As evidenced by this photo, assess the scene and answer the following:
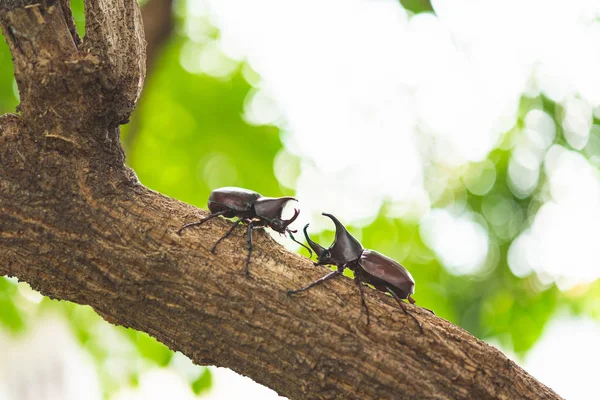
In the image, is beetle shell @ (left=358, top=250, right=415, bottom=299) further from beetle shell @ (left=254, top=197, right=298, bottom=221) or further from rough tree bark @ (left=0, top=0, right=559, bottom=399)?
beetle shell @ (left=254, top=197, right=298, bottom=221)

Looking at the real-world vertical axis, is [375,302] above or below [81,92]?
below

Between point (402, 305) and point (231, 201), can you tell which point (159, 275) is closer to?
point (231, 201)

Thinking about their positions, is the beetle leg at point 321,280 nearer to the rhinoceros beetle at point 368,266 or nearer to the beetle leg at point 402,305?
the rhinoceros beetle at point 368,266

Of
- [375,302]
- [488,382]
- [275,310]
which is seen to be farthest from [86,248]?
[488,382]

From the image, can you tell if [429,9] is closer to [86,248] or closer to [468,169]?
[468,169]

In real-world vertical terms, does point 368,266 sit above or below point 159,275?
below

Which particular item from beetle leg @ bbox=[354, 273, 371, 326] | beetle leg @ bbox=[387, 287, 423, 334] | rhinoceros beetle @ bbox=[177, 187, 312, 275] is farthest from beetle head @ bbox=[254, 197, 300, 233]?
beetle leg @ bbox=[387, 287, 423, 334]

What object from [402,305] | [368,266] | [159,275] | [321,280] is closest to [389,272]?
[368,266]
